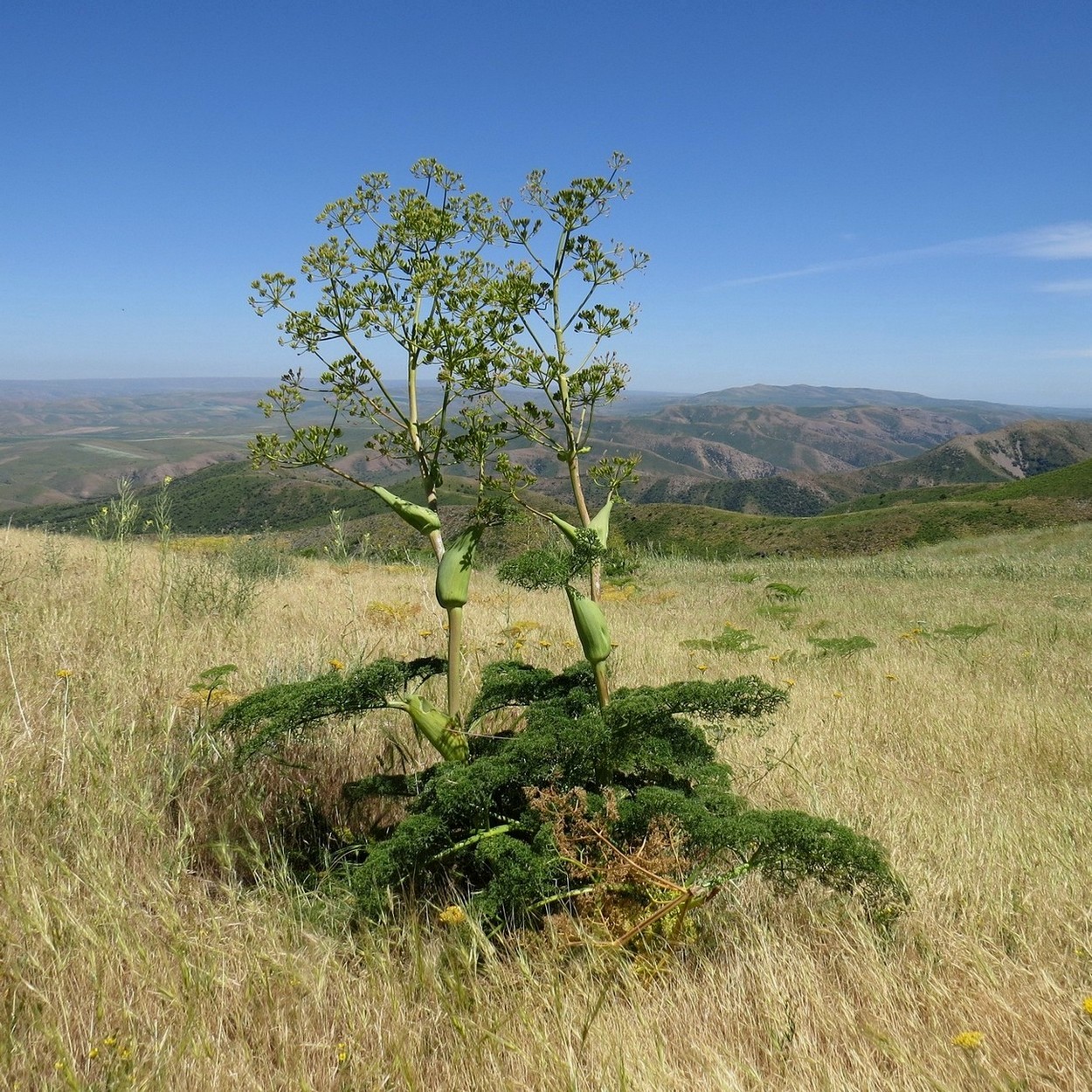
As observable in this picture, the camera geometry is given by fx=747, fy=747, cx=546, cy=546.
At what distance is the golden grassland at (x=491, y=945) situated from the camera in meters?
1.72

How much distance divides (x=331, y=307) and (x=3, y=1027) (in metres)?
2.14

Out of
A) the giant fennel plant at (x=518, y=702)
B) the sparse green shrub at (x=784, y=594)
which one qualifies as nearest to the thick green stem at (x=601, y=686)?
the giant fennel plant at (x=518, y=702)

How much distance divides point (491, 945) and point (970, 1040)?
45.2 inches

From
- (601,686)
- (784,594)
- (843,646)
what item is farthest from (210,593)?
(784,594)

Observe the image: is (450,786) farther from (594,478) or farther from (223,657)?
(223,657)

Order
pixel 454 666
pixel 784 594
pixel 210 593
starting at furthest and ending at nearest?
1. pixel 784 594
2. pixel 210 593
3. pixel 454 666

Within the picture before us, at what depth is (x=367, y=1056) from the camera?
1.80 m

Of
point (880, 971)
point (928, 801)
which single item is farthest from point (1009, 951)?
point (928, 801)

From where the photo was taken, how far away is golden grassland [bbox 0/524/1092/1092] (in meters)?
1.72

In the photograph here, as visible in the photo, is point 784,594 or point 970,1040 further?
point 784,594

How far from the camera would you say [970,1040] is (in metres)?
1.61

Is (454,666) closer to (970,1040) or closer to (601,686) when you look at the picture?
(601,686)

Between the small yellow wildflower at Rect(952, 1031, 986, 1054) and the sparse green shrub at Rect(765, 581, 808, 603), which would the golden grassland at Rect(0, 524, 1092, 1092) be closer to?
the small yellow wildflower at Rect(952, 1031, 986, 1054)

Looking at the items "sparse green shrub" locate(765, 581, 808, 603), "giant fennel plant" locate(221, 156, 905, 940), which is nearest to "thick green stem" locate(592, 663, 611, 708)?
"giant fennel plant" locate(221, 156, 905, 940)
